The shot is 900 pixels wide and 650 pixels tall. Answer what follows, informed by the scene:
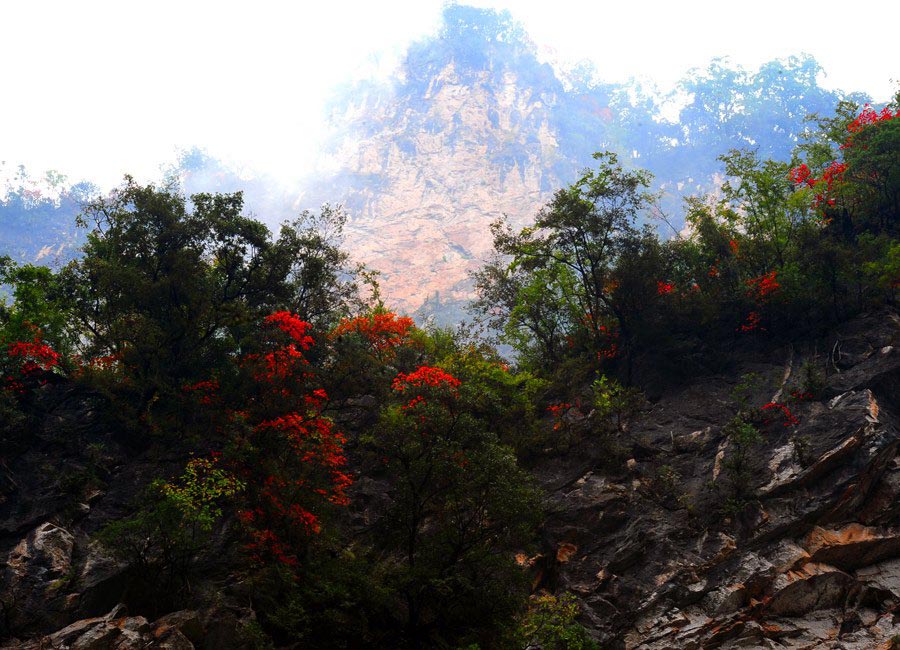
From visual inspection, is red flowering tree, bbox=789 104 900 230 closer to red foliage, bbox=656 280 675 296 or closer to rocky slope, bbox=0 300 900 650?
rocky slope, bbox=0 300 900 650

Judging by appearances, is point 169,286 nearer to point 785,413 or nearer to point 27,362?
point 27,362

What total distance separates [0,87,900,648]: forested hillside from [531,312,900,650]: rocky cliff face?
0.07 m

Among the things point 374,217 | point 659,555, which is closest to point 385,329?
point 659,555

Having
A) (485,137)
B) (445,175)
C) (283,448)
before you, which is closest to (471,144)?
(485,137)

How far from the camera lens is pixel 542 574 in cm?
1675

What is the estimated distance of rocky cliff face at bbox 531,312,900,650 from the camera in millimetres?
14102

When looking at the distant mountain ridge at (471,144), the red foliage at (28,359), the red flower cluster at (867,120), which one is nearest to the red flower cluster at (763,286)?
the red flower cluster at (867,120)

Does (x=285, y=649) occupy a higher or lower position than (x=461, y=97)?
lower

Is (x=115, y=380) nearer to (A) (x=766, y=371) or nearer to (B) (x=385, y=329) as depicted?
(B) (x=385, y=329)

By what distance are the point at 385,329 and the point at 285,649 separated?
40.4 ft

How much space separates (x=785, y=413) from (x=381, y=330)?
1327 centimetres

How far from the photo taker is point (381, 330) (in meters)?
23.9

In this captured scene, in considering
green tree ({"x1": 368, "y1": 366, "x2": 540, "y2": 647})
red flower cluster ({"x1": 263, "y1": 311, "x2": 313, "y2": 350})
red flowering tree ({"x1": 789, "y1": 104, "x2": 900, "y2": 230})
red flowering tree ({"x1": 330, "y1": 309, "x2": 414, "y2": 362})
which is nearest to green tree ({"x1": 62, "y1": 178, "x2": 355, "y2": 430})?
red flower cluster ({"x1": 263, "y1": 311, "x2": 313, "y2": 350})

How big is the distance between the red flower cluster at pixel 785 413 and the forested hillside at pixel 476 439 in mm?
85
